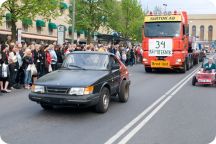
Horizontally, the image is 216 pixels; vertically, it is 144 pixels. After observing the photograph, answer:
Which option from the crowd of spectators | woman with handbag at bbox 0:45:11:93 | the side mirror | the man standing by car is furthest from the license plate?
the side mirror

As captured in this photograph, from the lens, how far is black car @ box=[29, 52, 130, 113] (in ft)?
28.6

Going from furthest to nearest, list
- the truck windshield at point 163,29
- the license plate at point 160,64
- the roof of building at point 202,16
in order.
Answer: the roof of building at point 202,16, the license plate at point 160,64, the truck windshield at point 163,29

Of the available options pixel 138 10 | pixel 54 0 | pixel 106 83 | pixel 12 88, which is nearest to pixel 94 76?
pixel 106 83

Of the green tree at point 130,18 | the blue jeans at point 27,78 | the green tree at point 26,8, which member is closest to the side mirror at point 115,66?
the blue jeans at point 27,78

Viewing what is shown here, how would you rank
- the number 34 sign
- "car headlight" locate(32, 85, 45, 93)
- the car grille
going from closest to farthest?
the car grille
"car headlight" locate(32, 85, 45, 93)
the number 34 sign

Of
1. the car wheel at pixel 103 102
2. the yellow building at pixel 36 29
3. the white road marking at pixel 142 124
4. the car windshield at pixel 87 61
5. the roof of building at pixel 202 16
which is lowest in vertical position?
the white road marking at pixel 142 124

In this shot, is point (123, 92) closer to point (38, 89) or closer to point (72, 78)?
point (72, 78)

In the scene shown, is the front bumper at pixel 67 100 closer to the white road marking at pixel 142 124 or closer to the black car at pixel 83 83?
the black car at pixel 83 83

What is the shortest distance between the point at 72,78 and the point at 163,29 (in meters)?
14.2

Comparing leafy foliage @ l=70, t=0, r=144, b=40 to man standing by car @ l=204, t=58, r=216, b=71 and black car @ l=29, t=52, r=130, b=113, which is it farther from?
black car @ l=29, t=52, r=130, b=113

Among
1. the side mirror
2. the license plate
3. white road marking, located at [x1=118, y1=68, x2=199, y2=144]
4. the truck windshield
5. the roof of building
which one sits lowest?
white road marking, located at [x1=118, y1=68, x2=199, y2=144]

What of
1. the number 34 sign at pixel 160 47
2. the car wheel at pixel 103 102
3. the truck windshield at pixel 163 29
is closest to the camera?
the car wheel at pixel 103 102

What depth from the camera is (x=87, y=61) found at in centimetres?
1029

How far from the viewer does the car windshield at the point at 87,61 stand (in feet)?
33.2
